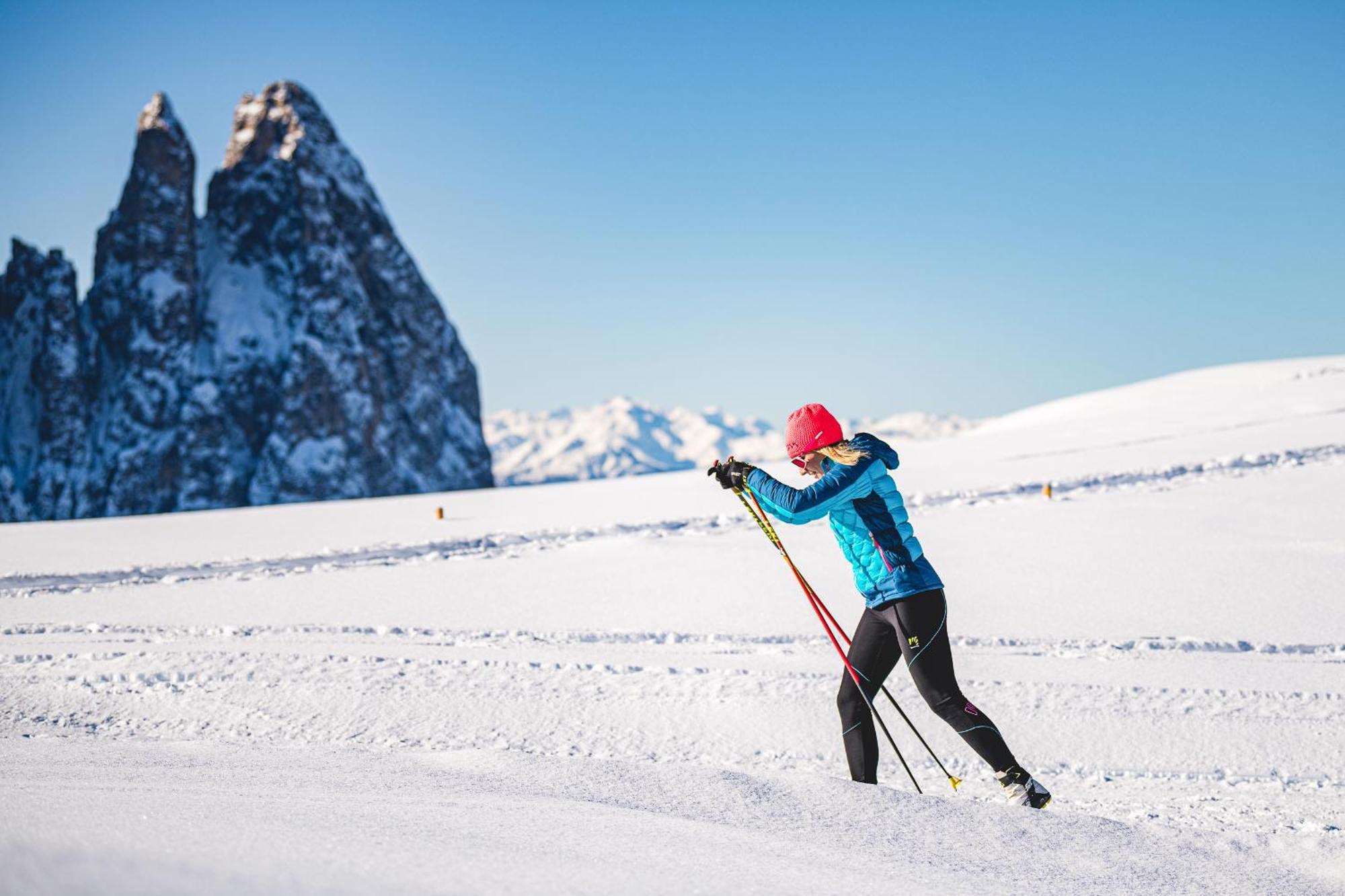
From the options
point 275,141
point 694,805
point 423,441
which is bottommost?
point 694,805

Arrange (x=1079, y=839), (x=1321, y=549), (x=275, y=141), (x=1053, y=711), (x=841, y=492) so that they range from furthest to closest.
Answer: (x=275, y=141) < (x=1321, y=549) < (x=1053, y=711) < (x=841, y=492) < (x=1079, y=839)

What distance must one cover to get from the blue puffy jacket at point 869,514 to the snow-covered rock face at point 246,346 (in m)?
90.9

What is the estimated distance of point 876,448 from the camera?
3646mm

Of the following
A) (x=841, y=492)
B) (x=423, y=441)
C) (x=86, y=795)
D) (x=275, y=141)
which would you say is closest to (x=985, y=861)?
(x=841, y=492)

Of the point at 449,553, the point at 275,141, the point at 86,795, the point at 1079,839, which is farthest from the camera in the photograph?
the point at 275,141

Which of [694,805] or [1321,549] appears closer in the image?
[694,805]

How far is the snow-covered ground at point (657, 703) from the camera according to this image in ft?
7.91

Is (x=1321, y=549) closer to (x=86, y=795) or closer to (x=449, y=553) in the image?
(x=449, y=553)

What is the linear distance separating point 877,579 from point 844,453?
1.88 feet

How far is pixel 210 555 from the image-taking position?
9.91m

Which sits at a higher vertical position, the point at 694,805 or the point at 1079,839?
the point at 694,805

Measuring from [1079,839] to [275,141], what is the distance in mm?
114230

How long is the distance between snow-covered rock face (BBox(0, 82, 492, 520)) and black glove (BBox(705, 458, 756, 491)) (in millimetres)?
90389

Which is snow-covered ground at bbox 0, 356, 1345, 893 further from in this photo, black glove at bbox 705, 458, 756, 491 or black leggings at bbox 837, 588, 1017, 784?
black glove at bbox 705, 458, 756, 491
